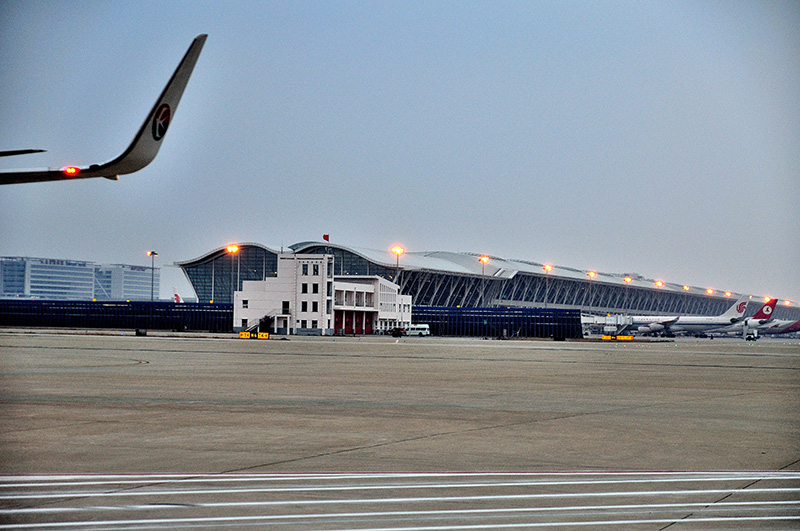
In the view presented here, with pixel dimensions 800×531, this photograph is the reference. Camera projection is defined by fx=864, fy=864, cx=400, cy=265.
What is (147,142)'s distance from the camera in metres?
10.8

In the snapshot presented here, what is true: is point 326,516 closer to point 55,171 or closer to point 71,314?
point 55,171

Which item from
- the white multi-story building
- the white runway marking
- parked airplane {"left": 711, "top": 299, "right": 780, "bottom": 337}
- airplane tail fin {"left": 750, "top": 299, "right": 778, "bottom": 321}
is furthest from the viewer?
airplane tail fin {"left": 750, "top": 299, "right": 778, "bottom": 321}

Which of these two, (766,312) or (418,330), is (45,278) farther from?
(766,312)

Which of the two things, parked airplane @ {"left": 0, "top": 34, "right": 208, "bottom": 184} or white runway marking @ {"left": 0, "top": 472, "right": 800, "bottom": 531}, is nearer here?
white runway marking @ {"left": 0, "top": 472, "right": 800, "bottom": 531}

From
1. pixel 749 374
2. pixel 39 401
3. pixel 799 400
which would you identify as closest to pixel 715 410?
pixel 799 400

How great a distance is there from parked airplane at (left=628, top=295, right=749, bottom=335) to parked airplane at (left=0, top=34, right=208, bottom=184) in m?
159

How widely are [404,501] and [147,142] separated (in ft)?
17.7

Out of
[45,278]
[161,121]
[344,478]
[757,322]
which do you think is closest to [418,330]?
[757,322]

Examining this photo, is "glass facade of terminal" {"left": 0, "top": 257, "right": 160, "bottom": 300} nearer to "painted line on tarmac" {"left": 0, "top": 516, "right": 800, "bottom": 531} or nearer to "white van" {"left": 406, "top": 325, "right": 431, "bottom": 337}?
"painted line on tarmac" {"left": 0, "top": 516, "right": 800, "bottom": 531}

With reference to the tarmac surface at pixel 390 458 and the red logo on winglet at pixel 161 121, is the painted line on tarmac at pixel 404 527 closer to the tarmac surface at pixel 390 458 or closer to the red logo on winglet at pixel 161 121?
the tarmac surface at pixel 390 458

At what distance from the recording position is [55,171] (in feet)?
32.6

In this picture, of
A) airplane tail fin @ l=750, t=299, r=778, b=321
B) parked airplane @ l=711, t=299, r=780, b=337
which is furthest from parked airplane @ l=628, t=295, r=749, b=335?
airplane tail fin @ l=750, t=299, r=778, b=321

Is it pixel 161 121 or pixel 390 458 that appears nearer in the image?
pixel 161 121

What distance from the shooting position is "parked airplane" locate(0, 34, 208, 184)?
9977 millimetres
